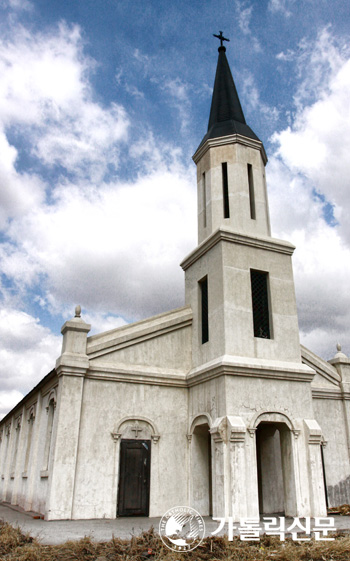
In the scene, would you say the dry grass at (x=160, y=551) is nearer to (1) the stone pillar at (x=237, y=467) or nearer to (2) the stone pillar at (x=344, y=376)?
(1) the stone pillar at (x=237, y=467)

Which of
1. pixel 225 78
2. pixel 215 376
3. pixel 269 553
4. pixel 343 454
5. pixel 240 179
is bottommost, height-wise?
pixel 269 553

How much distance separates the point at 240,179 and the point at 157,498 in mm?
11974

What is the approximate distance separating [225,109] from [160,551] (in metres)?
18.0

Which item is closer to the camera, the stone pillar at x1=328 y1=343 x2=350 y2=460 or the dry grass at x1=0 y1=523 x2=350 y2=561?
the dry grass at x1=0 y1=523 x2=350 y2=561

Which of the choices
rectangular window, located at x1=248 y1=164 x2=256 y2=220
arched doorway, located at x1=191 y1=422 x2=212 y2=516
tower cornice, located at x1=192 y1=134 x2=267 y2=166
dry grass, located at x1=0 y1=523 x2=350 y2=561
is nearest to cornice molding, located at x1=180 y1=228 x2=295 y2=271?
rectangular window, located at x1=248 y1=164 x2=256 y2=220

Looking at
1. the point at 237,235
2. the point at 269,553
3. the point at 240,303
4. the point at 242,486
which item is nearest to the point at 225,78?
the point at 237,235

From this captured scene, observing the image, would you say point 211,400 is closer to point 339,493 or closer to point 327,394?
point 327,394

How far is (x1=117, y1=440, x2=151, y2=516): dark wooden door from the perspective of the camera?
1445 cm

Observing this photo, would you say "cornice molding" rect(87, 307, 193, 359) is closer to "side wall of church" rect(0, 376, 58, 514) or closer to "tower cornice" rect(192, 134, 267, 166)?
"side wall of church" rect(0, 376, 58, 514)

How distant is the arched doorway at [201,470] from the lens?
15.0 m

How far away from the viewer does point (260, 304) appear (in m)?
16.5

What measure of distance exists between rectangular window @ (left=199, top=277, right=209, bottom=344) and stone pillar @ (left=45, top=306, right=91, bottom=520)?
427 cm

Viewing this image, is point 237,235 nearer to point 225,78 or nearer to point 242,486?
point 242,486

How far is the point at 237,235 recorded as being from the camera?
16.6 metres
